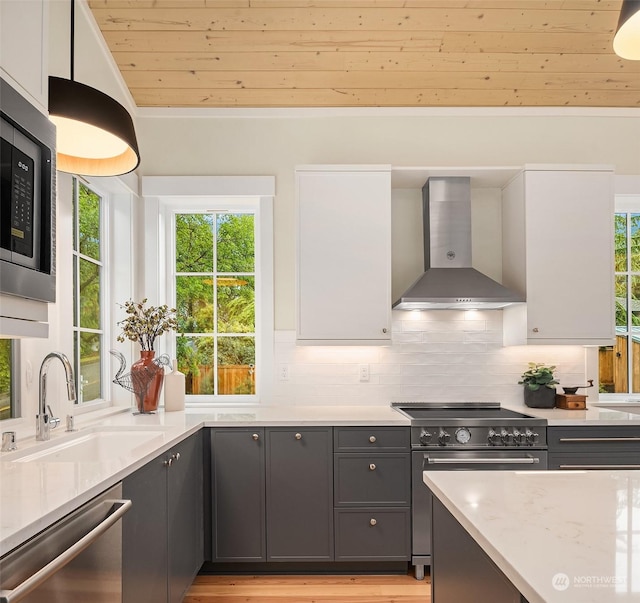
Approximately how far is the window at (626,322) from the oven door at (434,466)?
1206 millimetres

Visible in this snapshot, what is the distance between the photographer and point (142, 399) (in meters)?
3.25

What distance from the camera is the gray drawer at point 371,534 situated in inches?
120

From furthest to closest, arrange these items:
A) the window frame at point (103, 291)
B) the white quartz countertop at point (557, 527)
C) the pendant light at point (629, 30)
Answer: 1. the window frame at point (103, 291)
2. the pendant light at point (629, 30)
3. the white quartz countertop at point (557, 527)

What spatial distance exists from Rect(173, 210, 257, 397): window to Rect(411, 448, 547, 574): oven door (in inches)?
50.9

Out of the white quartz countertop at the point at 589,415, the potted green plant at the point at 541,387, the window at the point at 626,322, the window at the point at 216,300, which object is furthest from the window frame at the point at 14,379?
the window at the point at 626,322

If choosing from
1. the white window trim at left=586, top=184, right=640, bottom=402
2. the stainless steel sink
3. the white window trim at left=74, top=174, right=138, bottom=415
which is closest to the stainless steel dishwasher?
the stainless steel sink

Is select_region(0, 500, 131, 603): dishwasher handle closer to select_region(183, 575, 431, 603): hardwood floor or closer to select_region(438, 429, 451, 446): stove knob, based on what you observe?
select_region(183, 575, 431, 603): hardwood floor

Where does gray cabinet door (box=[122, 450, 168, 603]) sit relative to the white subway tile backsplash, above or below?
below

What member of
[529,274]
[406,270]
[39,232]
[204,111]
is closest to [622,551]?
[39,232]

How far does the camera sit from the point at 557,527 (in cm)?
111

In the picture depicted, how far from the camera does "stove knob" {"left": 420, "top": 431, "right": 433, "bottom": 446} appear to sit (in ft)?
9.93

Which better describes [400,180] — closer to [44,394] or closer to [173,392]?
[173,392]

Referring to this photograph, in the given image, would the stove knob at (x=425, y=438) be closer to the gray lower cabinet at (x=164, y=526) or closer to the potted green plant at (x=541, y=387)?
the potted green plant at (x=541, y=387)

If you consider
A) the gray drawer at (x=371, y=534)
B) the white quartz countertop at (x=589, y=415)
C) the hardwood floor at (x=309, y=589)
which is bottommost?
the hardwood floor at (x=309, y=589)
